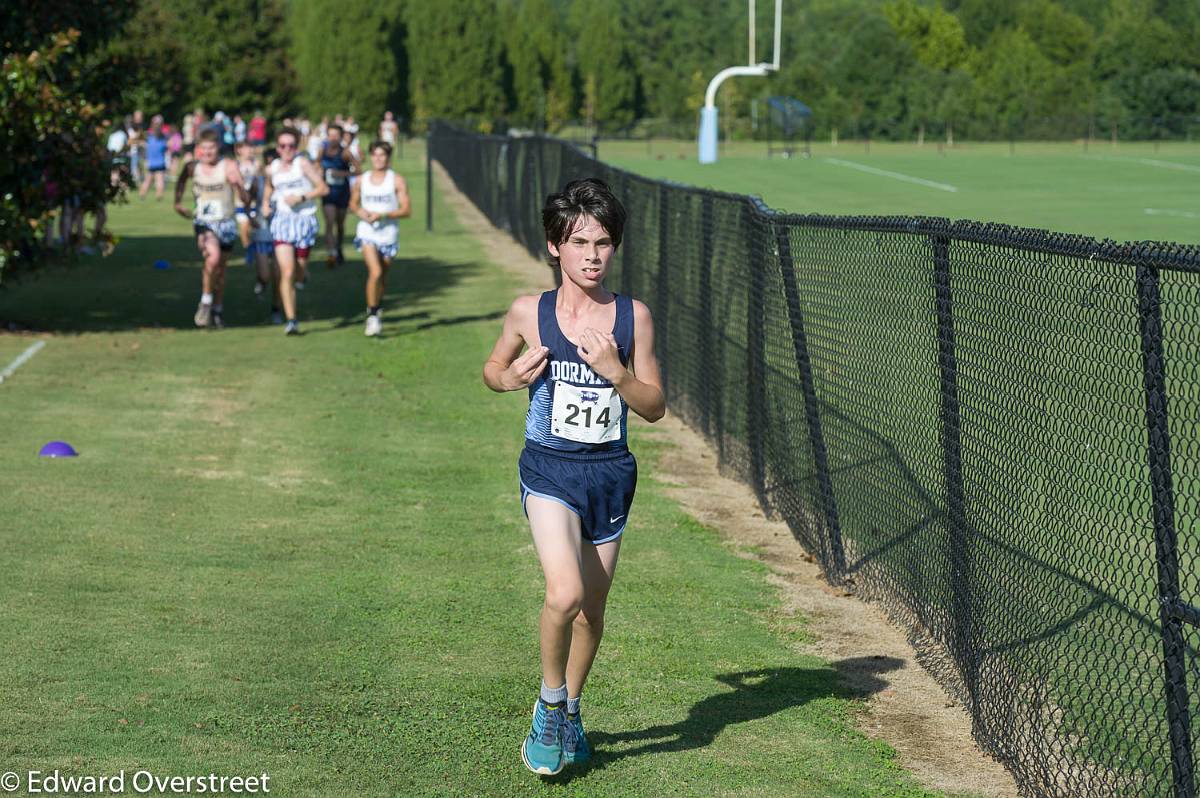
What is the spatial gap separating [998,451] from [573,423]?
1634mm

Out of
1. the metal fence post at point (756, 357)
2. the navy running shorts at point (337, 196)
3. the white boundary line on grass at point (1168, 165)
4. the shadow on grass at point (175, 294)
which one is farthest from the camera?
the white boundary line on grass at point (1168, 165)

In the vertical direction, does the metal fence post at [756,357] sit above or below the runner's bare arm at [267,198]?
below

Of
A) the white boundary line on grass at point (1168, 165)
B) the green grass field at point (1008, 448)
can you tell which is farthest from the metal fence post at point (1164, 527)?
the white boundary line on grass at point (1168, 165)

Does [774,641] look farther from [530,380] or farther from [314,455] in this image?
[314,455]

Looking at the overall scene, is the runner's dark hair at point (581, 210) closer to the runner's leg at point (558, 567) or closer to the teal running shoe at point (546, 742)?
the runner's leg at point (558, 567)

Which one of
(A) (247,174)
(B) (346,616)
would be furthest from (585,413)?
(A) (247,174)

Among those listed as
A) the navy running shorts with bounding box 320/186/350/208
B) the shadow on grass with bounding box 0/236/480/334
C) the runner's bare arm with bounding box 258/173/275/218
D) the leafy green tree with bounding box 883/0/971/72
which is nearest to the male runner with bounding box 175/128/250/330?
the runner's bare arm with bounding box 258/173/275/218

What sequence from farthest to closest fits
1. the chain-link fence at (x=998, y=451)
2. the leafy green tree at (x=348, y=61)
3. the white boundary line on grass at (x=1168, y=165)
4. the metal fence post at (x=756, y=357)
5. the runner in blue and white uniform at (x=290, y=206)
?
1. the leafy green tree at (x=348, y=61)
2. the white boundary line on grass at (x=1168, y=165)
3. the runner in blue and white uniform at (x=290, y=206)
4. the metal fence post at (x=756, y=357)
5. the chain-link fence at (x=998, y=451)

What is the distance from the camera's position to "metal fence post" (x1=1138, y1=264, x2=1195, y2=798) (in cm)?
442

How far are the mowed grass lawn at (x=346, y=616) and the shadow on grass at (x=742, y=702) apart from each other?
0.02m

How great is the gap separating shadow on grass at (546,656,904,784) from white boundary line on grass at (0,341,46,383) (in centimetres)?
939

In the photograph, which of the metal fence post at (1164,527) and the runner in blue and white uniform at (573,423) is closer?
the metal fence post at (1164,527)

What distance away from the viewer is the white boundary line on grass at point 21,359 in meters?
14.5

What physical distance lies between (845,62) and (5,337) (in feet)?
277
